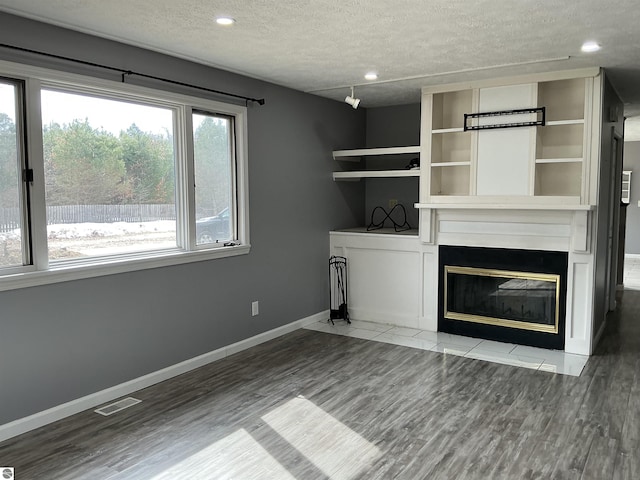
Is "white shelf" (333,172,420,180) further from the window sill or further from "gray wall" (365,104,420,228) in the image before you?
the window sill

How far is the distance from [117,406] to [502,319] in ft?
11.1

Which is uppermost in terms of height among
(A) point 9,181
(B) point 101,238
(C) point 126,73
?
(C) point 126,73

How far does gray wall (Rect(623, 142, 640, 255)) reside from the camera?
1029cm

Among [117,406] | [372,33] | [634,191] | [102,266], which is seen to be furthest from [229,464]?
[634,191]

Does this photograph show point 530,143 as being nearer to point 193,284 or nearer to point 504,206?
point 504,206

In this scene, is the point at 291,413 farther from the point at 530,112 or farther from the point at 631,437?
the point at 530,112

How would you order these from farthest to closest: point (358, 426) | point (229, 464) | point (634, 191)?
1. point (634, 191)
2. point (358, 426)
3. point (229, 464)

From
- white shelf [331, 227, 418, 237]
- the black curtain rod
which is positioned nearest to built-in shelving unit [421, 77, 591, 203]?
white shelf [331, 227, 418, 237]

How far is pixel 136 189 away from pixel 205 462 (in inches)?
78.0

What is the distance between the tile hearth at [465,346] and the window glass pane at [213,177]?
1568mm

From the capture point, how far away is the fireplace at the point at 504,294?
182 inches

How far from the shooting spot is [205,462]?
9.03 ft

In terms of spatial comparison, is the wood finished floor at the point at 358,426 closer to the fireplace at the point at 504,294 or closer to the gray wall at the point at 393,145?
the fireplace at the point at 504,294

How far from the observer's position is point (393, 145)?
242 inches
